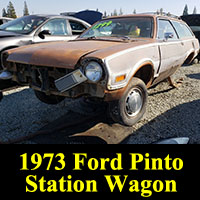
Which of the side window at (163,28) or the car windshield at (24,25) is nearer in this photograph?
the side window at (163,28)

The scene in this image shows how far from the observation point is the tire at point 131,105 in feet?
8.61

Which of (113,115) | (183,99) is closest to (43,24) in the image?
(113,115)

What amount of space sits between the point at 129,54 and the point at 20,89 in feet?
9.76

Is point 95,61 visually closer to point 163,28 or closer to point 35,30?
point 163,28

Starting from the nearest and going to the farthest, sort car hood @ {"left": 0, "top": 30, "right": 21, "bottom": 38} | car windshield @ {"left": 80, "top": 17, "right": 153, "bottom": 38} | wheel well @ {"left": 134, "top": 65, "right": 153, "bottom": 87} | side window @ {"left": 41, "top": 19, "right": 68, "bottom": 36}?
1. wheel well @ {"left": 134, "top": 65, "right": 153, "bottom": 87}
2. car windshield @ {"left": 80, "top": 17, "right": 153, "bottom": 38}
3. car hood @ {"left": 0, "top": 30, "right": 21, "bottom": 38}
4. side window @ {"left": 41, "top": 19, "right": 68, "bottom": 36}

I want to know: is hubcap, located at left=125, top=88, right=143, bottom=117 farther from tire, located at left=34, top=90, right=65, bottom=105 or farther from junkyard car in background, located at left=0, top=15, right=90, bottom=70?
junkyard car in background, located at left=0, top=15, right=90, bottom=70

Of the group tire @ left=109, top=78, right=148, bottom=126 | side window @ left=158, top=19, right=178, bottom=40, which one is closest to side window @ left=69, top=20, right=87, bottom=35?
side window @ left=158, top=19, right=178, bottom=40

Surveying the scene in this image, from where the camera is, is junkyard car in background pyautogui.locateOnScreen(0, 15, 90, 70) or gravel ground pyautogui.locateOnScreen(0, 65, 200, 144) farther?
junkyard car in background pyautogui.locateOnScreen(0, 15, 90, 70)

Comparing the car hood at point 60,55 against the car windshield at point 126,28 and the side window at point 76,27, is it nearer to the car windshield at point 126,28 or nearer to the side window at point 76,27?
the car windshield at point 126,28

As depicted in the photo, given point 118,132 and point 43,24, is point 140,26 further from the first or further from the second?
point 43,24

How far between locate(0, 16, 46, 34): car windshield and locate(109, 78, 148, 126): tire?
3.21 m

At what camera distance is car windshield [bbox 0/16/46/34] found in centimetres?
475

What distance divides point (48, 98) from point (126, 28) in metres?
1.88

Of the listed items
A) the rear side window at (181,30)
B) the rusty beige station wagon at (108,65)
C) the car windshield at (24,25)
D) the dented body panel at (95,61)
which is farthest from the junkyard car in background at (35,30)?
the rear side window at (181,30)
